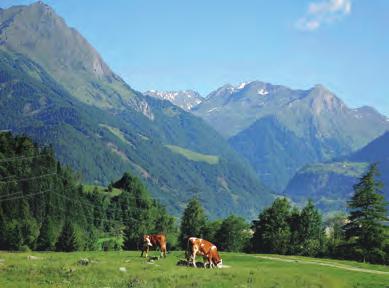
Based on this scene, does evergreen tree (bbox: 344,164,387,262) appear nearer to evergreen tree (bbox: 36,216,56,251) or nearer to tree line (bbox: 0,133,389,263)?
tree line (bbox: 0,133,389,263)

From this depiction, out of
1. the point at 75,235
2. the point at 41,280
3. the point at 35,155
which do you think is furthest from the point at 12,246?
the point at 41,280

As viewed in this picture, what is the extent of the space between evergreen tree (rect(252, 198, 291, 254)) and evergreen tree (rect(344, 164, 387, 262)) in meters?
19.4

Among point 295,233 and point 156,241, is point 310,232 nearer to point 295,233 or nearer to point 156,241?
point 295,233

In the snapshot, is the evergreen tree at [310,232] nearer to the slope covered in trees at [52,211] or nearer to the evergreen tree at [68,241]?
the evergreen tree at [68,241]

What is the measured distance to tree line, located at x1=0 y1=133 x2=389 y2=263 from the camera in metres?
99.2

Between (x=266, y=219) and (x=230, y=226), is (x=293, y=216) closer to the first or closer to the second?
(x=266, y=219)

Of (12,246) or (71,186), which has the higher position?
(71,186)

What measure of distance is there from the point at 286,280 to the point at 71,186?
437 ft

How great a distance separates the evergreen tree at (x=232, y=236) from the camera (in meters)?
136

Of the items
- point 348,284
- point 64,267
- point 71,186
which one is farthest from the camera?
point 71,186

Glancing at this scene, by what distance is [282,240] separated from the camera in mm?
117500

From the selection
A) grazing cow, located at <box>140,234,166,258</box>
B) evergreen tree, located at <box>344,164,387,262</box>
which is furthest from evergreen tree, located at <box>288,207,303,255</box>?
grazing cow, located at <box>140,234,166,258</box>

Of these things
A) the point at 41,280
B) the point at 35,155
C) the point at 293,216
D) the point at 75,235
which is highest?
the point at 35,155

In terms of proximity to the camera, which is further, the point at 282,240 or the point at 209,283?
the point at 282,240
